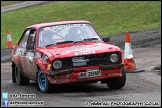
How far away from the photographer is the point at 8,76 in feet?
47.5

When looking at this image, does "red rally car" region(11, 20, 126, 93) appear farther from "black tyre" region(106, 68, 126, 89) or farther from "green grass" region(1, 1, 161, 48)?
"green grass" region(1, 1, 161, 48)

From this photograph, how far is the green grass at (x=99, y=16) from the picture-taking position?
1049 inches

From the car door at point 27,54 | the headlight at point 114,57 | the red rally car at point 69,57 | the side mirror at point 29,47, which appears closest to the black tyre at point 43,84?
the red rally car at point 69,57

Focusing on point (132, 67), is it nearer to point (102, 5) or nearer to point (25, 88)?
point (25, 88)

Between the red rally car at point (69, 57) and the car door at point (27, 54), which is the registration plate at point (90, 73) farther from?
the car door at point (27, 54)

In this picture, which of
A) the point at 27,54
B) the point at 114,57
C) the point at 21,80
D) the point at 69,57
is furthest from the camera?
the point at 21,80


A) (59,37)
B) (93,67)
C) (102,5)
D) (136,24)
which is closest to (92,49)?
(93,67)

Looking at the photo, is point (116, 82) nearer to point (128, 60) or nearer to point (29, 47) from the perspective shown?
point (29, 47)

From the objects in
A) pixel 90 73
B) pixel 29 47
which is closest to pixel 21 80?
pixel 29 47

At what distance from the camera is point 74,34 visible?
11422mm

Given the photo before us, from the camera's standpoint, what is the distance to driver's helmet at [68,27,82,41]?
11.3 metres

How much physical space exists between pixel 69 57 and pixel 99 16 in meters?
20.9

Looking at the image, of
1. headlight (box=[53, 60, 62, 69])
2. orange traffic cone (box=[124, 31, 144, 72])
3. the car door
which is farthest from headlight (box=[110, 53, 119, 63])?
orange traffic cone (box=[124, 31, 144, 72])

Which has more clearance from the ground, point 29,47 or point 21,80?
point 29,47
